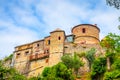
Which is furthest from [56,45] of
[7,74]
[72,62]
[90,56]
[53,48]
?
[7,74]

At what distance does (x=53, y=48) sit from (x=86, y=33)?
6590mm

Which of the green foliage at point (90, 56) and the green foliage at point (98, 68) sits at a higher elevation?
the green foliage at point (90, 56)

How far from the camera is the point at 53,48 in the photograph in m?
58.5

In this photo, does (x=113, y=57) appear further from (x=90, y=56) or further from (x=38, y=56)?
(x=38, y=56)

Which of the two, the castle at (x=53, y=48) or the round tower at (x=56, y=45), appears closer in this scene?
the round tower at (x=56, y=45)

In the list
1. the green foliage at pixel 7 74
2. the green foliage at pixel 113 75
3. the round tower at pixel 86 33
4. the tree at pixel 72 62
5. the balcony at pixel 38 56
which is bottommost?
the green foliage at pixel 7 74

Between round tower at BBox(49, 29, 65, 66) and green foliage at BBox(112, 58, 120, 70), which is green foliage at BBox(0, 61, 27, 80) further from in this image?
round tower at BBox(49, 29, 65, 66)

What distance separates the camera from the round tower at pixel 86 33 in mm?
59969

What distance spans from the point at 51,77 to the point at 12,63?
842 inches

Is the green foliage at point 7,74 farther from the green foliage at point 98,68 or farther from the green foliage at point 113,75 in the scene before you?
the green foliage at point 98,68

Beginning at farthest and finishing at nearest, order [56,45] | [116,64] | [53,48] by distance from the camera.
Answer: [56,45] < [53,48] < [116,64]

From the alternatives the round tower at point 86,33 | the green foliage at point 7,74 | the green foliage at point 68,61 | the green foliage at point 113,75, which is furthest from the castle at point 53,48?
the green foliage at point 7,74

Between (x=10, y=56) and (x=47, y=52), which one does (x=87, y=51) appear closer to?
(x=47, y=52)

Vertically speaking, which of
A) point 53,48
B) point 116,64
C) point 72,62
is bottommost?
point 116,64
